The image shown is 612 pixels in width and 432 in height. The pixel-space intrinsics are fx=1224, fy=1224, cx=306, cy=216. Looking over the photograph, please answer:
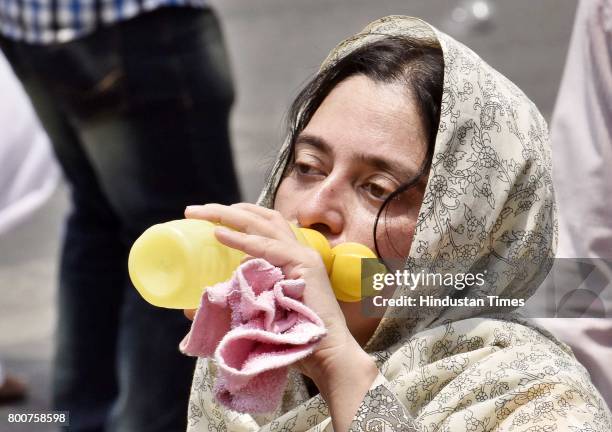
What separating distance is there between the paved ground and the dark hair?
2737 millimetres

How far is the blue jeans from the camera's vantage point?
3.25 m

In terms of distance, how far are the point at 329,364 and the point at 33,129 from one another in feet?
6.51

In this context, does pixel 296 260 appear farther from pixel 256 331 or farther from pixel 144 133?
pixel 144 133

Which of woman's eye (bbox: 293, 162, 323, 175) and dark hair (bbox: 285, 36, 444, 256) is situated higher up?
dark hair (bbox: 285, 36, 444, 256)

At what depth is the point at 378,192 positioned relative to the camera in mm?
2061

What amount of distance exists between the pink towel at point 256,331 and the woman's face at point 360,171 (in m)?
0.28

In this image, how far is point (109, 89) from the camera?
327cm

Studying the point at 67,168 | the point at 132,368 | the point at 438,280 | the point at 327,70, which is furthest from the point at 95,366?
the point at 438,280

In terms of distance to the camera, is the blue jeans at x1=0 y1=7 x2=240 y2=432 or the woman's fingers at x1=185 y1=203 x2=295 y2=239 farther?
the blue jeans at x1=0 y1=7 x2=240 y2=432

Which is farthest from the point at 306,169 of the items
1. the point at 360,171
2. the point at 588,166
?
the point at 588,166

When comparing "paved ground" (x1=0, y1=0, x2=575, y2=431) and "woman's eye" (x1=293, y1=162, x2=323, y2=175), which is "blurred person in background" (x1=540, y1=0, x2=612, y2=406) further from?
"paved ground" (x1=0, y1=0, x2=575, y2=431)

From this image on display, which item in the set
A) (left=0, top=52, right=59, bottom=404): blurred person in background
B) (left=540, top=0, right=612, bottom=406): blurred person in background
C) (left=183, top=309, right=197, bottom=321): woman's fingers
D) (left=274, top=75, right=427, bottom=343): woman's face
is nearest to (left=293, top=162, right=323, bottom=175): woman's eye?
(left=274, top=75, right=427, bottom=343): woman's face

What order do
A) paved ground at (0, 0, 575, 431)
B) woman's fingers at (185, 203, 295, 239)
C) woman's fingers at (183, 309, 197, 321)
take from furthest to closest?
paved ground at (0, 0, 575, 431)
woman's fingers at (183, 309, 197, 321)
woman's fingers at (185, 203, 295, 239)

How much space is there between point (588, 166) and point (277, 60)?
3720 mm
